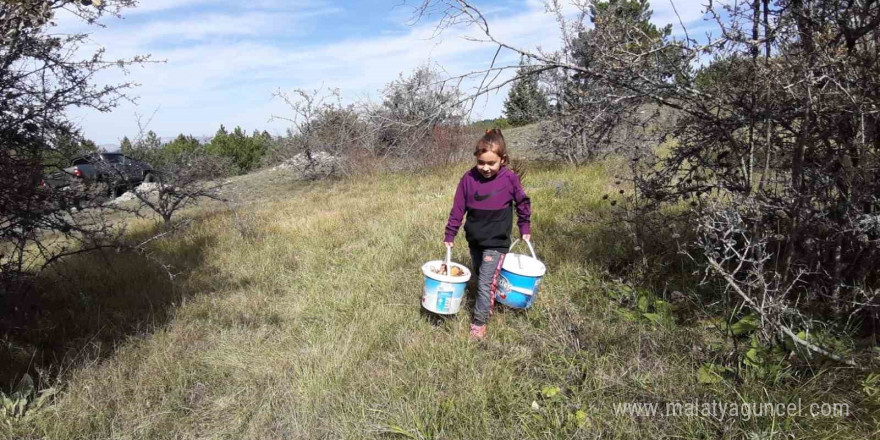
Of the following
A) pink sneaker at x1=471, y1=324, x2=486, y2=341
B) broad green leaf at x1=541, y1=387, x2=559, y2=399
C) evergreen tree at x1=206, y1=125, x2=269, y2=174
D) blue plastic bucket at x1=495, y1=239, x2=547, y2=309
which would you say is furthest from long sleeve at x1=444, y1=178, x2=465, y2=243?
evergreen tree at x1=206, y1=125, x2=269, y2=174

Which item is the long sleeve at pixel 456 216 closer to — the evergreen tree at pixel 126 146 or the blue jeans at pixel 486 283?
the blue jeans at pixel 486 283

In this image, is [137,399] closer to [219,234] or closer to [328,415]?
[328,415]

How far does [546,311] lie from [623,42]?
76.0 inches

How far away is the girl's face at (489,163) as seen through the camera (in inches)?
125

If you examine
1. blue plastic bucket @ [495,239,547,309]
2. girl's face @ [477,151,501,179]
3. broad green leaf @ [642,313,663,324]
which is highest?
girl's face @ [477,151,501,179]

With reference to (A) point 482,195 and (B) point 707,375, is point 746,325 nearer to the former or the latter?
(B) point 707,375

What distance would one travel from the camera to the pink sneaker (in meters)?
3.13

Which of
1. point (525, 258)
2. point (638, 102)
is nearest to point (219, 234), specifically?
point (525, 258)

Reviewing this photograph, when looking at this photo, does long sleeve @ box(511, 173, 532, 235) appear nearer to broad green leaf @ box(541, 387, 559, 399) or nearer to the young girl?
the young girl

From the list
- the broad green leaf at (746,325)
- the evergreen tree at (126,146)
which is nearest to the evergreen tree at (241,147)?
the evergreen tree at (126,146)

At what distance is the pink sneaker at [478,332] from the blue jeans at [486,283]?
43 millimetres

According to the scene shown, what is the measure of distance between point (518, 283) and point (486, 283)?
0.23 meters

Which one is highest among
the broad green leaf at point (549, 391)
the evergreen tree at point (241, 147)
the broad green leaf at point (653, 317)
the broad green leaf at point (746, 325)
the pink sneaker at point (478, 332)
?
the evergreen tree at point (241, 147)

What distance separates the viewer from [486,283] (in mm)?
3266
